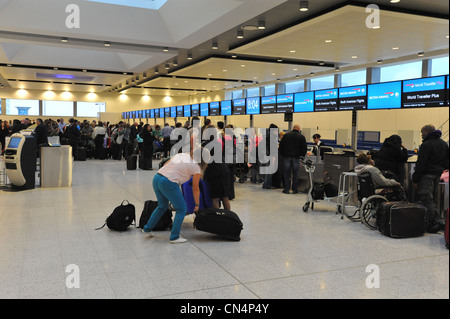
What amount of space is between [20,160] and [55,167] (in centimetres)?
94

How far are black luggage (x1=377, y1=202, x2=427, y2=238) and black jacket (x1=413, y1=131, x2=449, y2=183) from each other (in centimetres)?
53

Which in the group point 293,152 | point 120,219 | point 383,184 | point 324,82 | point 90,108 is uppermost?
point 324,82

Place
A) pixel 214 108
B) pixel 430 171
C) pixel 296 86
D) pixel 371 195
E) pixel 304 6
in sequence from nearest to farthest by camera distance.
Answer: pixel 430 171, pixel 371 195, pixel 304 6, pixel 214 108, pixel 296 86

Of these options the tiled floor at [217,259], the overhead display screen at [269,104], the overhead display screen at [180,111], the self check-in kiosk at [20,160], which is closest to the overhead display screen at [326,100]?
the overhead display screen at [269,104]

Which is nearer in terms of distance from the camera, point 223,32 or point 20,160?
point 20,160

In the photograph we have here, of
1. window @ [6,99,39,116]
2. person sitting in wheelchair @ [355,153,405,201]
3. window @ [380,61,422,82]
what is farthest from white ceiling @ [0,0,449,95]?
window @ [6,99,39,116]

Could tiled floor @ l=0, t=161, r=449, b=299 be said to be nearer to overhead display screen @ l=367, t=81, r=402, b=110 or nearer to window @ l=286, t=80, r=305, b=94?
overhead display screen @ l=367, t=81, r=402, b=110

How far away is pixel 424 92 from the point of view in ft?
23.6

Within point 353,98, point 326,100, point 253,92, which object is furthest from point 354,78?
point 253,92

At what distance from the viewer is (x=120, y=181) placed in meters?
10.7

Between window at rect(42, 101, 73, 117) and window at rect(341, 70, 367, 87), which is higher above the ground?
window at rect(341, 70, 367, 87)

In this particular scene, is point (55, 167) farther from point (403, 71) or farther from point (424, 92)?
point (403, 71)

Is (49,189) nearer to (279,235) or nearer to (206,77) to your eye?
(279,235)

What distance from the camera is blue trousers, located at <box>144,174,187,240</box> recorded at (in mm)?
4859
